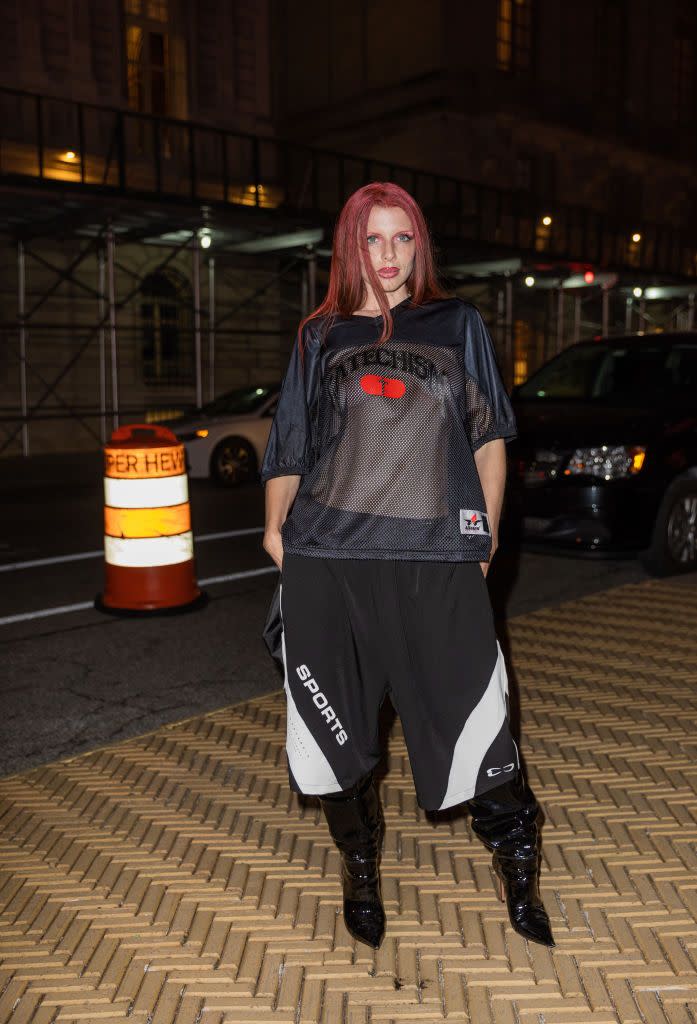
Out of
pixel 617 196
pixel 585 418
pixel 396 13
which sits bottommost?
pixel 585 418

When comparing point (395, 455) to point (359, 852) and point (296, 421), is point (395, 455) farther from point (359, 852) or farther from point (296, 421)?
point (359, 852)

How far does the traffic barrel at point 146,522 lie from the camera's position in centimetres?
579

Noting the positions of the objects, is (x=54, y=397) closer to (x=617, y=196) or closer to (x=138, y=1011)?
(x=138, y=1011)

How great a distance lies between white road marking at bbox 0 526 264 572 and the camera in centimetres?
782

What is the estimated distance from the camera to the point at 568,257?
2361cm

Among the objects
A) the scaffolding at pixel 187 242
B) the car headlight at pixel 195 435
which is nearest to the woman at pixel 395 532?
the car headlight at pixel 195 435

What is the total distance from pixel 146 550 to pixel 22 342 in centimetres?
1310

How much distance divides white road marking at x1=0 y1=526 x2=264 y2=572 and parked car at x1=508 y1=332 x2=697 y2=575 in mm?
3114

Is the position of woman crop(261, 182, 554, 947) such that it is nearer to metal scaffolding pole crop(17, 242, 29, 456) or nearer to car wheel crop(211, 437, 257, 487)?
car wheel crop(211, 437, 257, 487)

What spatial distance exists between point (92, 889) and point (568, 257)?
22745 millimetres

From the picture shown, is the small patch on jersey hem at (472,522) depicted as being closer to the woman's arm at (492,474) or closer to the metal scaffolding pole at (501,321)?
the woman's arm at (492,474)

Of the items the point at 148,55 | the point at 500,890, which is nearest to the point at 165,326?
the point at 148,55

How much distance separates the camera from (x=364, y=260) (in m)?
2.42

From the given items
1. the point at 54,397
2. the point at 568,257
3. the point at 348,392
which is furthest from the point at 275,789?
the point at 568,257
